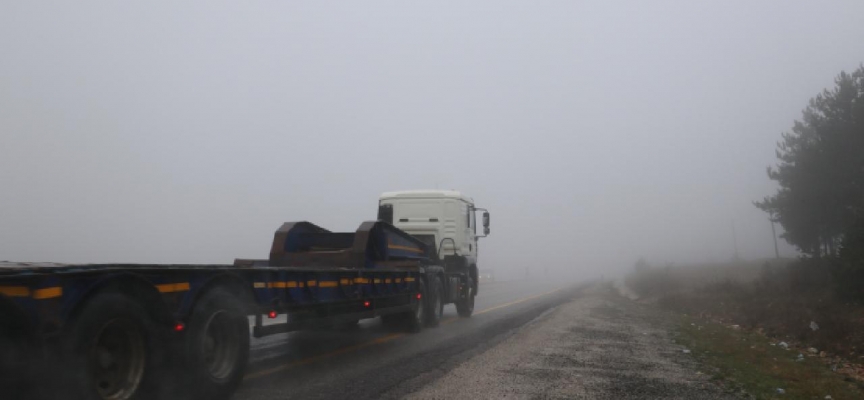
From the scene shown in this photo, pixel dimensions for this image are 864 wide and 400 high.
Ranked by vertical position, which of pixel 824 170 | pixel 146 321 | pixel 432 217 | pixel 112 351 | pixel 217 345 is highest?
pixel 824 170

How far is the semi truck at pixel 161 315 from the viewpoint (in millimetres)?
3895

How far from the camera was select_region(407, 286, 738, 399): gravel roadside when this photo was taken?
254 inches

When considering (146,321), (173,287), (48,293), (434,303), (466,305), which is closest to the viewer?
(48,293)

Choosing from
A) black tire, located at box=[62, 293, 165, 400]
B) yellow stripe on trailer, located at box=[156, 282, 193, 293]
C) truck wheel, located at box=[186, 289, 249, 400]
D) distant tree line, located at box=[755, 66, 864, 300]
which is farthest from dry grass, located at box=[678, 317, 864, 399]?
distant tree line, located at box=[755, 66, 864, 300]

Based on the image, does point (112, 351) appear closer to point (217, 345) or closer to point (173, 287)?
point (173, 287)

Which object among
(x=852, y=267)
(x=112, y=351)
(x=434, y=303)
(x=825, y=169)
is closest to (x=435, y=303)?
(x=434, y=303)

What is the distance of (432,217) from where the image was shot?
15.4 metres

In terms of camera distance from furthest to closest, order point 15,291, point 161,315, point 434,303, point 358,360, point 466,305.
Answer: point 466,305 < point 434,303 < point 358,360 < point 161,315 < point 15,291

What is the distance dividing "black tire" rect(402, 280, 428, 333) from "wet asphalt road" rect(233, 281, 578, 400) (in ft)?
0.73

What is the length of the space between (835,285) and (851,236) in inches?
60.9

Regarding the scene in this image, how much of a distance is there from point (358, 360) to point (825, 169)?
3329 cm

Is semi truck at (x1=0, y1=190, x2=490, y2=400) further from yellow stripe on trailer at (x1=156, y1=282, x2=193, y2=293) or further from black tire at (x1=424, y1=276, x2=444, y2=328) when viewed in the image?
black tire at (x1=424, y1=276, x2=444, y2=328)

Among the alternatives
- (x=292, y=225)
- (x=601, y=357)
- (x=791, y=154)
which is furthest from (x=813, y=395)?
(x=791, y=154)

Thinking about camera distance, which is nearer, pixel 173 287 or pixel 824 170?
pixel 173 287
